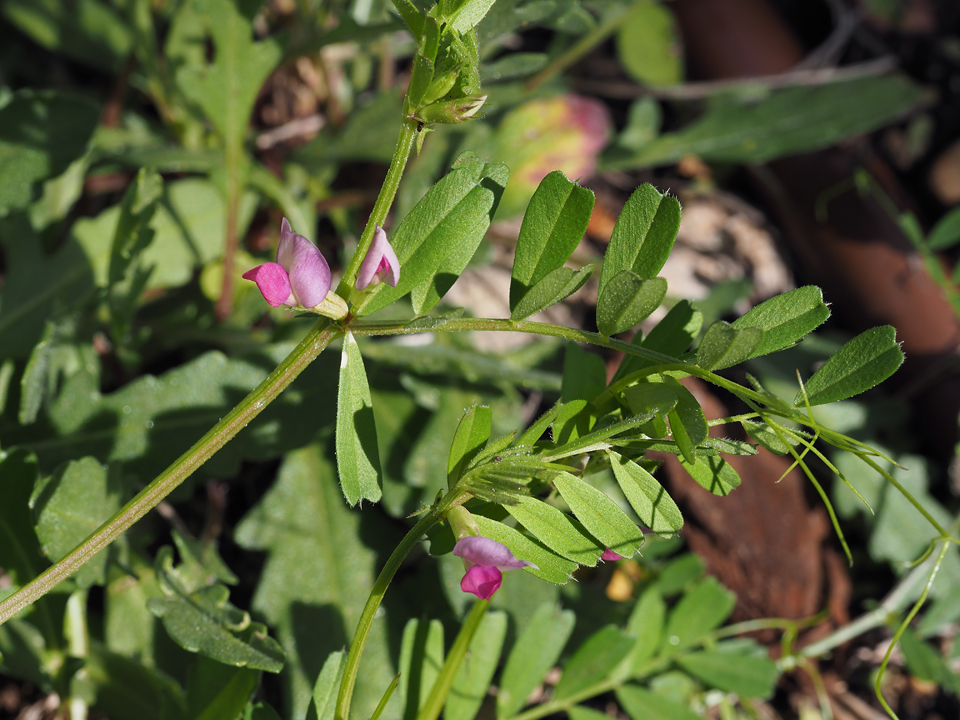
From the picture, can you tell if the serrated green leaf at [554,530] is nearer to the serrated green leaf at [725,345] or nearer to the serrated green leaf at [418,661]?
the serrated green leaf at [725,345]

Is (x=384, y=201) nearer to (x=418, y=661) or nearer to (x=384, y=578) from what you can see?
(x=384, y=578)

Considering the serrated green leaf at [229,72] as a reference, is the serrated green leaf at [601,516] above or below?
below

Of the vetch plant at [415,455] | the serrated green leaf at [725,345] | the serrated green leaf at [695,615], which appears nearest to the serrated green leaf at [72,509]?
the vetch plant at [415,455]

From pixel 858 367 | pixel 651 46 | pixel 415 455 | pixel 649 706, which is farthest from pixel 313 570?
pixel 651 46

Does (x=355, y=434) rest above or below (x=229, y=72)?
below

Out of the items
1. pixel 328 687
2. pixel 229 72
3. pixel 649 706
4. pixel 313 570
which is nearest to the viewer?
pixel 328 687
